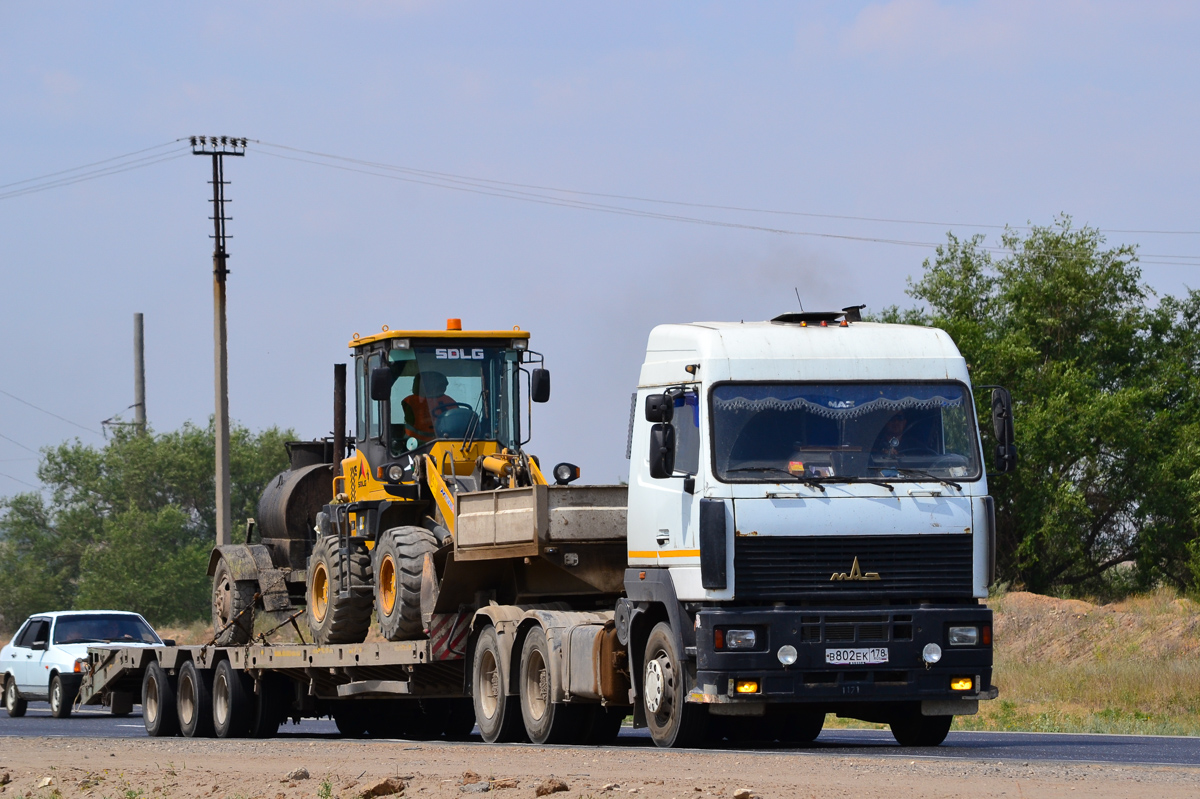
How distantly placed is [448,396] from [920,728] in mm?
6556

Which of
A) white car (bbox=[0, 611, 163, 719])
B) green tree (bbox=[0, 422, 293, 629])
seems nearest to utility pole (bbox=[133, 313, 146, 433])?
green tree (bbox=[0, 422, 293, 629])

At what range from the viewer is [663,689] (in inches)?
566

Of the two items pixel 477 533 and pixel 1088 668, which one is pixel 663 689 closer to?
pixel 477 533

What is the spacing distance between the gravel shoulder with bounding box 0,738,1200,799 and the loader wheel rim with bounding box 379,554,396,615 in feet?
9.18

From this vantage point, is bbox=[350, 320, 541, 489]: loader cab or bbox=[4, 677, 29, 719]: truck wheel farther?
bbox=[4, 677, 29, 719]: truck wheel

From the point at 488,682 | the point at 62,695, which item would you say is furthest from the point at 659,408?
the point at 62,695

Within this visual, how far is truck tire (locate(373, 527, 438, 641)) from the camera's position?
17.6 meters

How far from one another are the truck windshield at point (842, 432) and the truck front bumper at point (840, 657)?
109 cm

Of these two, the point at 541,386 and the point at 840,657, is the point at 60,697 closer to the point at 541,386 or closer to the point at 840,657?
the point at 541,386

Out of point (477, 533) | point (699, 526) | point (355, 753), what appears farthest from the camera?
point (477, 533)

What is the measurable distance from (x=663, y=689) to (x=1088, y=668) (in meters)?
16.2

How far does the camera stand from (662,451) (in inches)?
554

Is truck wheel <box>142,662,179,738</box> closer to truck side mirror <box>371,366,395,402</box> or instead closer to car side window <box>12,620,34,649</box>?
truck side mirror <box>371,366,395,402</box>

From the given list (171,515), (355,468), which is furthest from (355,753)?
(171,515)
